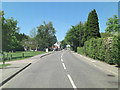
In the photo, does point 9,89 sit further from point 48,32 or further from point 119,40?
point 48,32

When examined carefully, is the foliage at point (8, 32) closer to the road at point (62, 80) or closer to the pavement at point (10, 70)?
the pavement at point (10, 70)

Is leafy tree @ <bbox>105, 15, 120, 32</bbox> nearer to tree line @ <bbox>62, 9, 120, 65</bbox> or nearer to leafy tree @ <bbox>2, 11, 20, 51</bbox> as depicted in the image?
tree line @ <bbox>62, 9, 120, 65</bbox>

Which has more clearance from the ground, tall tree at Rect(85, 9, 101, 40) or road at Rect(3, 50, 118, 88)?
tall tree at Rect(85, 9, 101, 40)

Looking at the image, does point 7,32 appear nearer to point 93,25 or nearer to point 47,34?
point 93,25

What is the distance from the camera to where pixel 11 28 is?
22312 mm

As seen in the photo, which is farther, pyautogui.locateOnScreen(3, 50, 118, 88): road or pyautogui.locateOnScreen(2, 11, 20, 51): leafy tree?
pyautogui.locateOnScreen(2, 11, 20, 51): leafy tree

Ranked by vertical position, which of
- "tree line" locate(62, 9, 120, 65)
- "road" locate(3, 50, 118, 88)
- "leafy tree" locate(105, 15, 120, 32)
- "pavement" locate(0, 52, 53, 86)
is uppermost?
"leafy tree" locate(105, 15, 120, 32)

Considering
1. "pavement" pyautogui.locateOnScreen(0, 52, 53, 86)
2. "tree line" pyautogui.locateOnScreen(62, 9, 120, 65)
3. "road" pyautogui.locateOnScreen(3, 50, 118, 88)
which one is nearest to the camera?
"road" pyautogui.locateOnScreen(3, 50, 118, 88)

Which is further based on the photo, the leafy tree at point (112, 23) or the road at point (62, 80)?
the leafy tree at point (112, 23)

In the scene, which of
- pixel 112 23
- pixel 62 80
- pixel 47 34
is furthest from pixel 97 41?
pixel 47 34

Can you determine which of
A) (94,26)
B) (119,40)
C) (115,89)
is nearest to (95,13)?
(94,26)


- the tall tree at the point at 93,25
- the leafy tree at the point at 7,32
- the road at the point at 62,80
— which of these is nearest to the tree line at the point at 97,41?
the tall tree at the point at 93,25

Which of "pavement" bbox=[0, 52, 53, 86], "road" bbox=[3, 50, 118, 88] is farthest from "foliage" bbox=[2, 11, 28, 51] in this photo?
"road" bbox=[3, 50, 118, 88]

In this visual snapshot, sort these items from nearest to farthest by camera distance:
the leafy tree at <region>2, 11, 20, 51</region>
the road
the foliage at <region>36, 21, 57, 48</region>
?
1. the road
2. the leafy tree at <region>2, 11, 20, 51</region>
3. the foliage at <region>36, 21, 57, 48</region>
